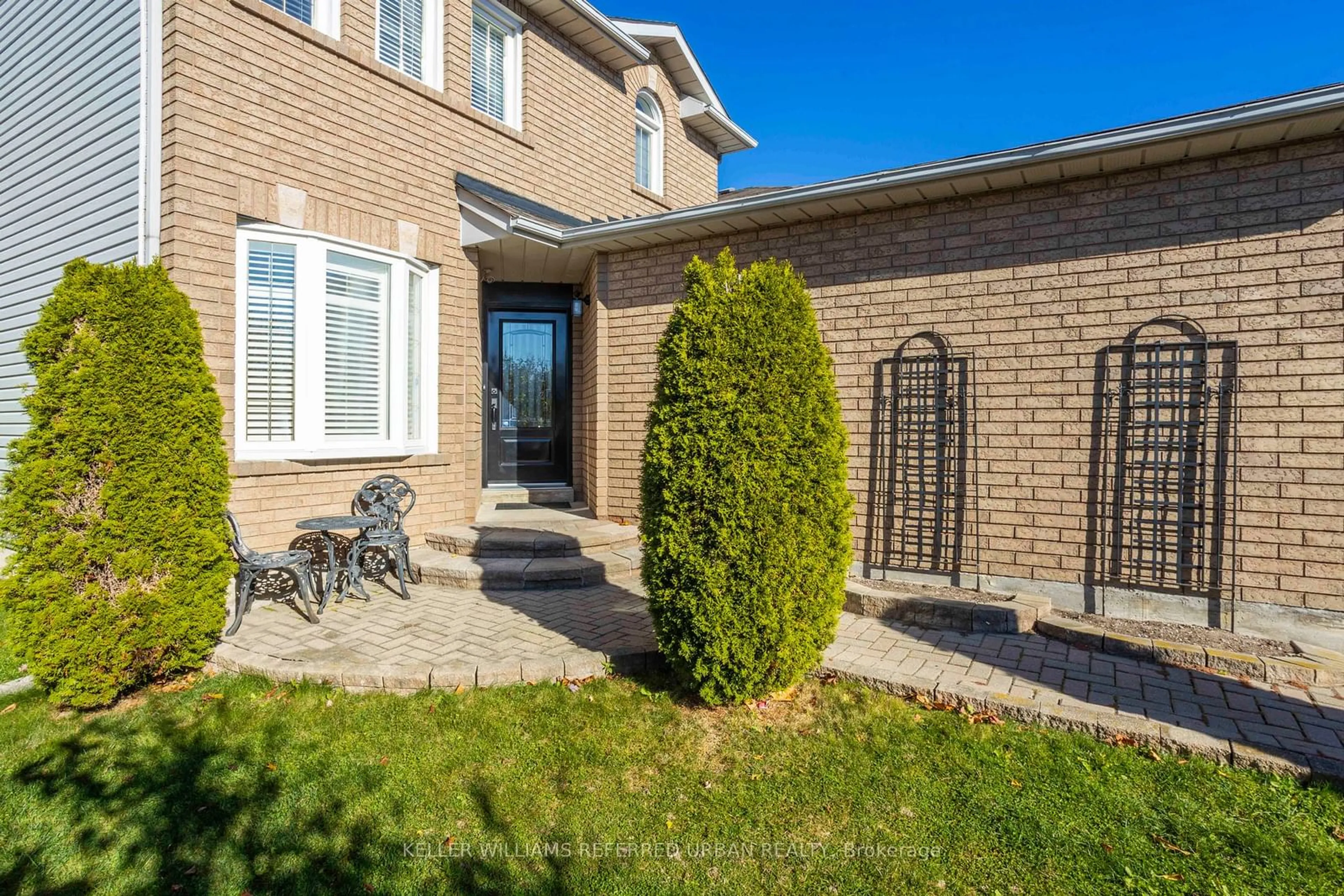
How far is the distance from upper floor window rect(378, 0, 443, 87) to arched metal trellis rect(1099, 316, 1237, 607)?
7.13 m

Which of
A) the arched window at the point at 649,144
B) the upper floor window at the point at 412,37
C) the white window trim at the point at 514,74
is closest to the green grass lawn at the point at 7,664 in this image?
the upper floor window at the point at 412,37

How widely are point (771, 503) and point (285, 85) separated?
A: 223 inches

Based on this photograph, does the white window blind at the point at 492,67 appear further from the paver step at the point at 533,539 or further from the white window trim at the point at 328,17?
the paver step at the point at 533,539

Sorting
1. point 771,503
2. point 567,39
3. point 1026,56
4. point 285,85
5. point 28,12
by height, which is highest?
point 1026,56

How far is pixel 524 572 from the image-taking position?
5773 mm

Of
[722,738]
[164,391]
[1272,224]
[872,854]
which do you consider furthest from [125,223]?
[1272,224]

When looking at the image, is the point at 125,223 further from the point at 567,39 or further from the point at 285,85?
the point at 567,39

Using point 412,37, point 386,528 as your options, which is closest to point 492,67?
point 412,37

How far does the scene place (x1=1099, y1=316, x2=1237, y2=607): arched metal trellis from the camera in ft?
15.0

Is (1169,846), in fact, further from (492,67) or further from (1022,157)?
(492,67)

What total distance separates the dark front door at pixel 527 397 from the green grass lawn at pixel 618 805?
492 centimetres

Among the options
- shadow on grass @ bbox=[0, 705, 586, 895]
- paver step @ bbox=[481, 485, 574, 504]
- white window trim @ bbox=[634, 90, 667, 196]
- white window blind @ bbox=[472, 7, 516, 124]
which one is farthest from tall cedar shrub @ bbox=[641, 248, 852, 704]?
white window trim @ bbox=[634, 90, 667, 196]

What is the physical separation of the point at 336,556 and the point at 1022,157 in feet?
20.3

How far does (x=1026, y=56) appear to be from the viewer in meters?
13.4
